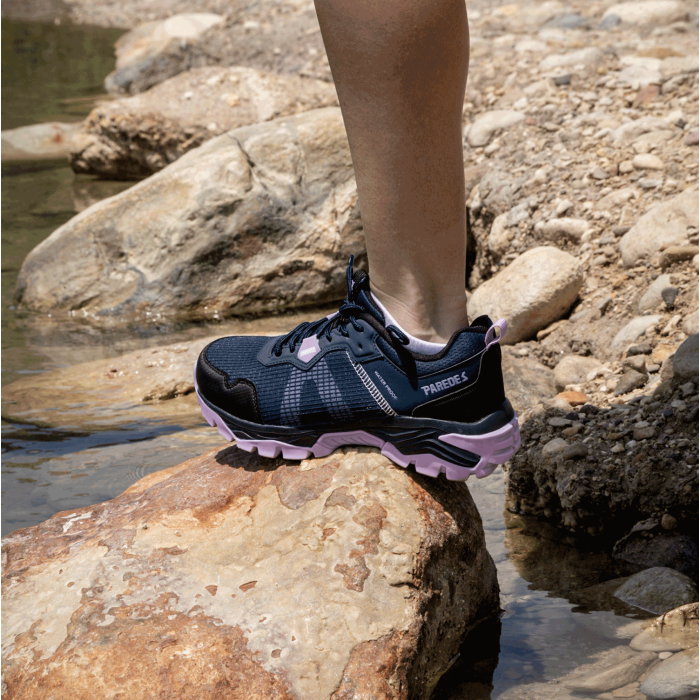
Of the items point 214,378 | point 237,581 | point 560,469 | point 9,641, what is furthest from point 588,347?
point 9,641

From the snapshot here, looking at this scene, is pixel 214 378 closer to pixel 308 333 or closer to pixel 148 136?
pixel 308 333

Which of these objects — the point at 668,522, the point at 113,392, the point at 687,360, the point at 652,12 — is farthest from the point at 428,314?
the point at 652,12

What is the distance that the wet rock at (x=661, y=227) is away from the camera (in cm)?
310

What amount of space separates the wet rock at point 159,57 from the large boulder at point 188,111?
4.17 m

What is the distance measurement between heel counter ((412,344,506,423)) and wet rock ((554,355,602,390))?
1.20m

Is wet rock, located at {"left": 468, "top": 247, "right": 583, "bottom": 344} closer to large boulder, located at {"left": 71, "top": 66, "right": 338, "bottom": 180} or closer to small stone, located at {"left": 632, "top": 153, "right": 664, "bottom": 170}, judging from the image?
small stone, located at {"left": 632, "top": 153, "right": 664, "bottom": 170}

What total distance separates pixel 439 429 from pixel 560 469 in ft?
2.50

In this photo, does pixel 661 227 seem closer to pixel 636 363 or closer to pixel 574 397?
pixel 636 363

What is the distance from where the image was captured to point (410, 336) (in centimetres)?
175

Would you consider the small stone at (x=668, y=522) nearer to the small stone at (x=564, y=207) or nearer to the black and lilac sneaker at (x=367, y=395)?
the black and lilac sneaker at (x=367, y=395)

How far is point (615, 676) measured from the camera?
1648 mm

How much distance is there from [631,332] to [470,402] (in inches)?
55.7

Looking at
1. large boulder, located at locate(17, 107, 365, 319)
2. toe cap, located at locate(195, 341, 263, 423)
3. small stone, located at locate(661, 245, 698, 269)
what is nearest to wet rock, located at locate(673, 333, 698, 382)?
small stone, located at locate(661, 245, 698, 269)

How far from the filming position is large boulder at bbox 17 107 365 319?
4.44 metres
